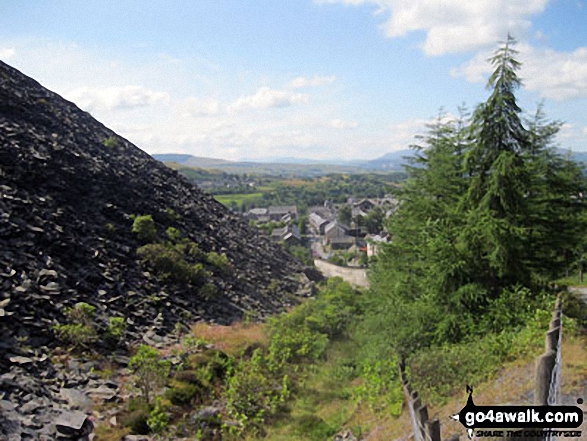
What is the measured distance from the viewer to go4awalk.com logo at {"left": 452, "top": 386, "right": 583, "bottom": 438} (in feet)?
13.3

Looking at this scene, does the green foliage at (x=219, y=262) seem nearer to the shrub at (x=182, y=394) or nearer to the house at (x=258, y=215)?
the shrub at (x=182, y=394)

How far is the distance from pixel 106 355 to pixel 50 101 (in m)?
26.0

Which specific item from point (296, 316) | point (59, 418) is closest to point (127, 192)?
point (296, 316)

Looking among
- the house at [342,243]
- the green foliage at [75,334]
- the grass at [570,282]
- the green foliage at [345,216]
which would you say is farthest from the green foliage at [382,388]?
the green foliage at [345,216]

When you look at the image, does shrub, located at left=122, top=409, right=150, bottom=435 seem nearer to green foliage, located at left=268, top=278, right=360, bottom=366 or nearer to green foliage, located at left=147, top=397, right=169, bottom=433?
green foliage, located at left=147, top=397, right=169, bottom=433

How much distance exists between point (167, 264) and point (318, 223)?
2508 inches

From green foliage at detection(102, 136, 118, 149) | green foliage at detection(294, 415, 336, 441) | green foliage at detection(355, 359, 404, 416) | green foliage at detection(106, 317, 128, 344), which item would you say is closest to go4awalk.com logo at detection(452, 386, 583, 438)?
green foliage at detection(355, 359, 404, 416)

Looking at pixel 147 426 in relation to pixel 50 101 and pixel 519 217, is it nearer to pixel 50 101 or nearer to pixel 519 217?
pixel 519 217

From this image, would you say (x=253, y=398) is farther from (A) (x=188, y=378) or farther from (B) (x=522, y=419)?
(B) (x=522, y=419)

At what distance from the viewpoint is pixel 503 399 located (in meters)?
7.24

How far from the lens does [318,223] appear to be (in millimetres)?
82812

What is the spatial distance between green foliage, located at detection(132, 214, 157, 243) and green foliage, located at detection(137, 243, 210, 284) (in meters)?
1.22

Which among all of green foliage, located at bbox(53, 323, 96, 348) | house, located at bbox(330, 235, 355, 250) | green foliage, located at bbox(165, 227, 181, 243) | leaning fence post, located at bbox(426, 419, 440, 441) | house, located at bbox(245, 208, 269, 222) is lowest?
house, located at bbox(330, 235, 355, 250)

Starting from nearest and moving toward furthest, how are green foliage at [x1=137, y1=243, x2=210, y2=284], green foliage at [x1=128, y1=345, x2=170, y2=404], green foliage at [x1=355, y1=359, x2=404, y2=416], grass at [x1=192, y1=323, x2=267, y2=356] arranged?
green foliage at [x1=355, y1=359, x2=404, y2=416], green foliage at [x1=128, y1=345, x2=170, y2=404], grass at [x1=192, y1=323, x2=267, y2=356], green foliage at [x1=137, y1=243, x2=210, y2=284]
